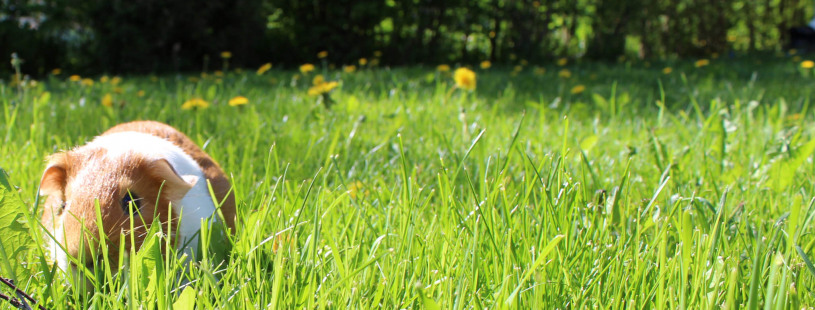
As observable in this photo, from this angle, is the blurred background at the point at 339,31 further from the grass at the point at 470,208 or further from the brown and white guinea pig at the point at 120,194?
the brown and white guinea pig at the point at 120,194

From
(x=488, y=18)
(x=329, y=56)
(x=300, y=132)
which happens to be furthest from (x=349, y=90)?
(x=488, y=18)

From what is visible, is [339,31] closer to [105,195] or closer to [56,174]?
[56,174]

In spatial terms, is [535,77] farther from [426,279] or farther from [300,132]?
[426,279]

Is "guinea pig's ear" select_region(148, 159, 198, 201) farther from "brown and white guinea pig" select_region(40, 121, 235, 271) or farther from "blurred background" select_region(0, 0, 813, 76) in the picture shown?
"blurred background" select_region(0, 0, 813, 76)

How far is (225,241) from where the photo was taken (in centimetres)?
143

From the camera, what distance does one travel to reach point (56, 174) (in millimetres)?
1470

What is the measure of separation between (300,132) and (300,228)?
1.39 m

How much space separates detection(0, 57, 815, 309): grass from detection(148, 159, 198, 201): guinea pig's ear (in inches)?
6.2

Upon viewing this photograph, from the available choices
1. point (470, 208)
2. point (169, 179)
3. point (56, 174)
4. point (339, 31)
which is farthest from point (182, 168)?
point (339, 31)

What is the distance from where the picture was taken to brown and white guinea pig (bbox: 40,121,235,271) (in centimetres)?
127

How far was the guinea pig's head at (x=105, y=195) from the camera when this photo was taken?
1.26 m

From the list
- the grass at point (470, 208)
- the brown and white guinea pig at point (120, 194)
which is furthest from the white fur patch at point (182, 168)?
the grass at point (470, 208)

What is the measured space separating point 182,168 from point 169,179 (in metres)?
0.18

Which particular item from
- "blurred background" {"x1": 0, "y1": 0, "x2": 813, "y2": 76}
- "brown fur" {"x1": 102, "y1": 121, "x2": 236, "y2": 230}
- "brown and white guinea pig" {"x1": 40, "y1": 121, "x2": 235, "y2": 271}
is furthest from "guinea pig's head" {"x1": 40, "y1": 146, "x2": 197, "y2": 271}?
"blurred background" {"x1": 0, "y1": 0, "x2": 813, "y2": 76}
